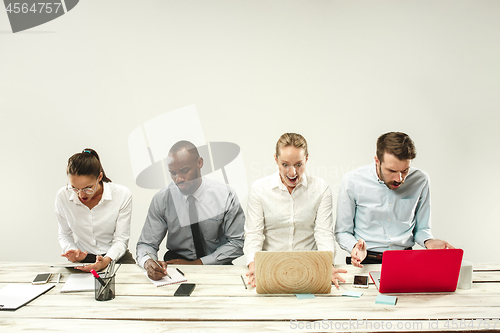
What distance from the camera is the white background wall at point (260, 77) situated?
10.0 ft

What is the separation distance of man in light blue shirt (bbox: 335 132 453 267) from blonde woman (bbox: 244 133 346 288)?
0.19 meters

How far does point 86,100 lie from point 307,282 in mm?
2599

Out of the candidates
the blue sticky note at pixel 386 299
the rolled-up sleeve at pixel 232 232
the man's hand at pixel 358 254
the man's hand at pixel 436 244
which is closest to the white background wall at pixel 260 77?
the rolled-up sleeve at pixel 232 232

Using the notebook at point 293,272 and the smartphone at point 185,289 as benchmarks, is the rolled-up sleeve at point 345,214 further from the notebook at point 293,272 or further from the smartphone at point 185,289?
the smartphone at point 185,289

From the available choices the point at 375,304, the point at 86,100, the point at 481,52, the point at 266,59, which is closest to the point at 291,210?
the point at 375,304

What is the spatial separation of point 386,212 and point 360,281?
765 millimetres

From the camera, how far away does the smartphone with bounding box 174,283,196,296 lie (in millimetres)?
1455

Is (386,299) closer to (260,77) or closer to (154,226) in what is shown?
(154,226)

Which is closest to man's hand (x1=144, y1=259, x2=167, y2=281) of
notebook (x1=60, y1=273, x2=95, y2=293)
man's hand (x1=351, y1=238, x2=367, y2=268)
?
notebook (x1=60, y1=273, x2=95, y2=293)

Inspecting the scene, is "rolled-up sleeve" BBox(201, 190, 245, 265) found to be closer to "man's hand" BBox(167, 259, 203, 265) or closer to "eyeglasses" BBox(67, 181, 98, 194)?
"man's hand" BBox(167, 259, 203, 265)

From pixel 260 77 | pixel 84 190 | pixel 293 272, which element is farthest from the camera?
pixel 260 77

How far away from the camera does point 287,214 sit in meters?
2.13

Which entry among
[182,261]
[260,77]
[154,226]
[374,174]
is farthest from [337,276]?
[260,77]

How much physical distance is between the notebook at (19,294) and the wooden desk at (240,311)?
0.12 feet
